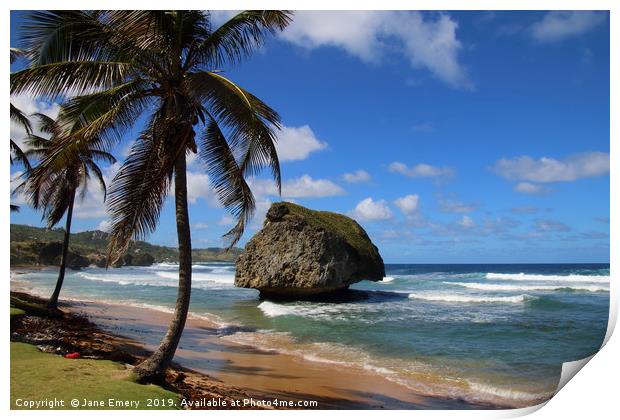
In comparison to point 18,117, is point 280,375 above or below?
below

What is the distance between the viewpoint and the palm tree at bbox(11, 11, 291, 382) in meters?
6.32

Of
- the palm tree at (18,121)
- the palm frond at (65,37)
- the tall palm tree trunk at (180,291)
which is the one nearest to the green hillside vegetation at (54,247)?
the palm tree at (18,121)

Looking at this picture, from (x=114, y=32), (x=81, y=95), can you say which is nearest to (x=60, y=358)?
(x=81, y=95)

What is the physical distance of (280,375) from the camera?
891 cm

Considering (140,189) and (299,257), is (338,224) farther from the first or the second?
(140,189)

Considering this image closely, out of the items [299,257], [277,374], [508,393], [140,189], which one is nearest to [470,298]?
[299,257]

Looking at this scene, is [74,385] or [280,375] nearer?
[74,385]

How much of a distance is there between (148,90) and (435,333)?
34.6 feet

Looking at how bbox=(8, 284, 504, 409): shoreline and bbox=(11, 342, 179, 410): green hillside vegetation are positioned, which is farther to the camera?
bbox=(8, 284, 504, 409): shoreline

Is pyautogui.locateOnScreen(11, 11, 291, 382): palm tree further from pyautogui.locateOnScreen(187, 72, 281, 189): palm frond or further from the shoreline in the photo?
the shoreline

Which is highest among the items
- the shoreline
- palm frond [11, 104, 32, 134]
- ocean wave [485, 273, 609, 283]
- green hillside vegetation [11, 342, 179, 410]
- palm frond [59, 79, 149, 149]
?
palm frond [11, 104, 32, 134]

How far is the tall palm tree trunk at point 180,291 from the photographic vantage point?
21.6 ft

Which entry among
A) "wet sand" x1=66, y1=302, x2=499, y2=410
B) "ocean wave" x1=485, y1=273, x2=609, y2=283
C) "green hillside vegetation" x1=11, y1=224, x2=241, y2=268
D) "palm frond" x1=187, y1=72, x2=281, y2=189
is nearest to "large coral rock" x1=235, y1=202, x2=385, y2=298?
"green hillside vegetation" x1=11, y1=224, x2=241, y2=268

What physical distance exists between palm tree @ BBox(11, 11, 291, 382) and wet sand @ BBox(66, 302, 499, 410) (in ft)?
7.82
